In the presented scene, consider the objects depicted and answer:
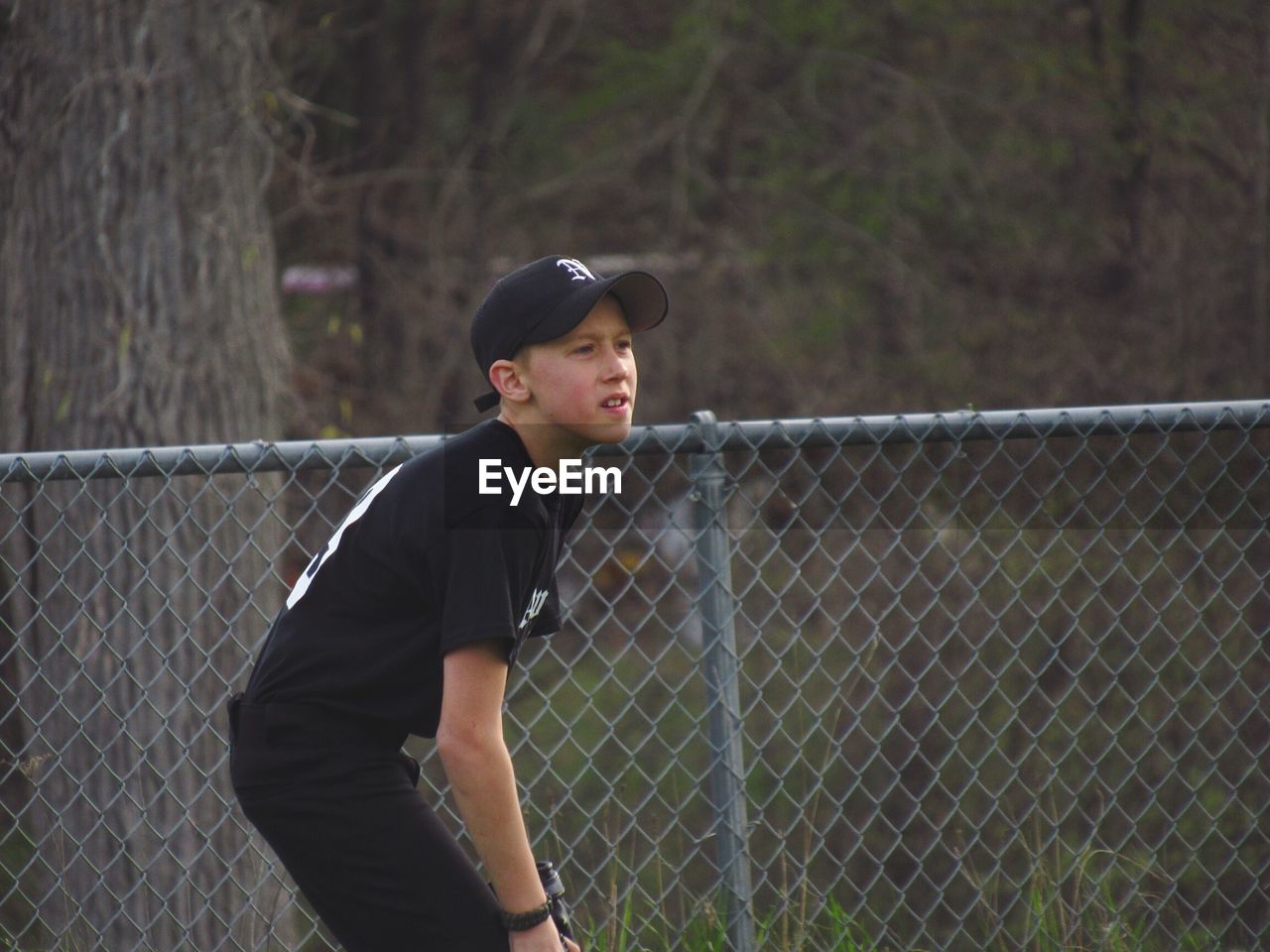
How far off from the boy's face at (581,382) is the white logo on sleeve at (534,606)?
0.82 ft

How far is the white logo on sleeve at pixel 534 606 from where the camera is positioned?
83.3 inches

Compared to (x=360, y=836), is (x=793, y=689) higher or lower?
lower

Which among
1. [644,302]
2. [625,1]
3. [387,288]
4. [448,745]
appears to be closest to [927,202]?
[625,1]

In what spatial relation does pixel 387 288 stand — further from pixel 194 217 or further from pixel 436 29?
pixel 194 217

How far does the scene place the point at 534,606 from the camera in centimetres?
214

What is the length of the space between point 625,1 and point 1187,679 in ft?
18.7

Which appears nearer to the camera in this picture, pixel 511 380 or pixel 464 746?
pixel 464 746

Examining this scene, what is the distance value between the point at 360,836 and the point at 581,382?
29.9 inches

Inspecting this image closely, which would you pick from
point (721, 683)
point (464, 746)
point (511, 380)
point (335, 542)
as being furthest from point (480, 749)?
point (721, 683)

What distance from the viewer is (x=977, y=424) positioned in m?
2.94

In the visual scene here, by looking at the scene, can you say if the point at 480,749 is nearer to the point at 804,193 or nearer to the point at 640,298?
the point at 640,298

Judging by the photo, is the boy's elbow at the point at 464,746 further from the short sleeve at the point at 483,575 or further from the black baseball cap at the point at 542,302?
the black baseball cap at the point at 542,302

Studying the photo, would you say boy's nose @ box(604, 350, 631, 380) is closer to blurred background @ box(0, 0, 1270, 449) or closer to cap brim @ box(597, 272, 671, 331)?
cap brim @ box(597, 272, 671, 331)

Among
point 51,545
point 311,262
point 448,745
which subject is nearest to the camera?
point 448,745
